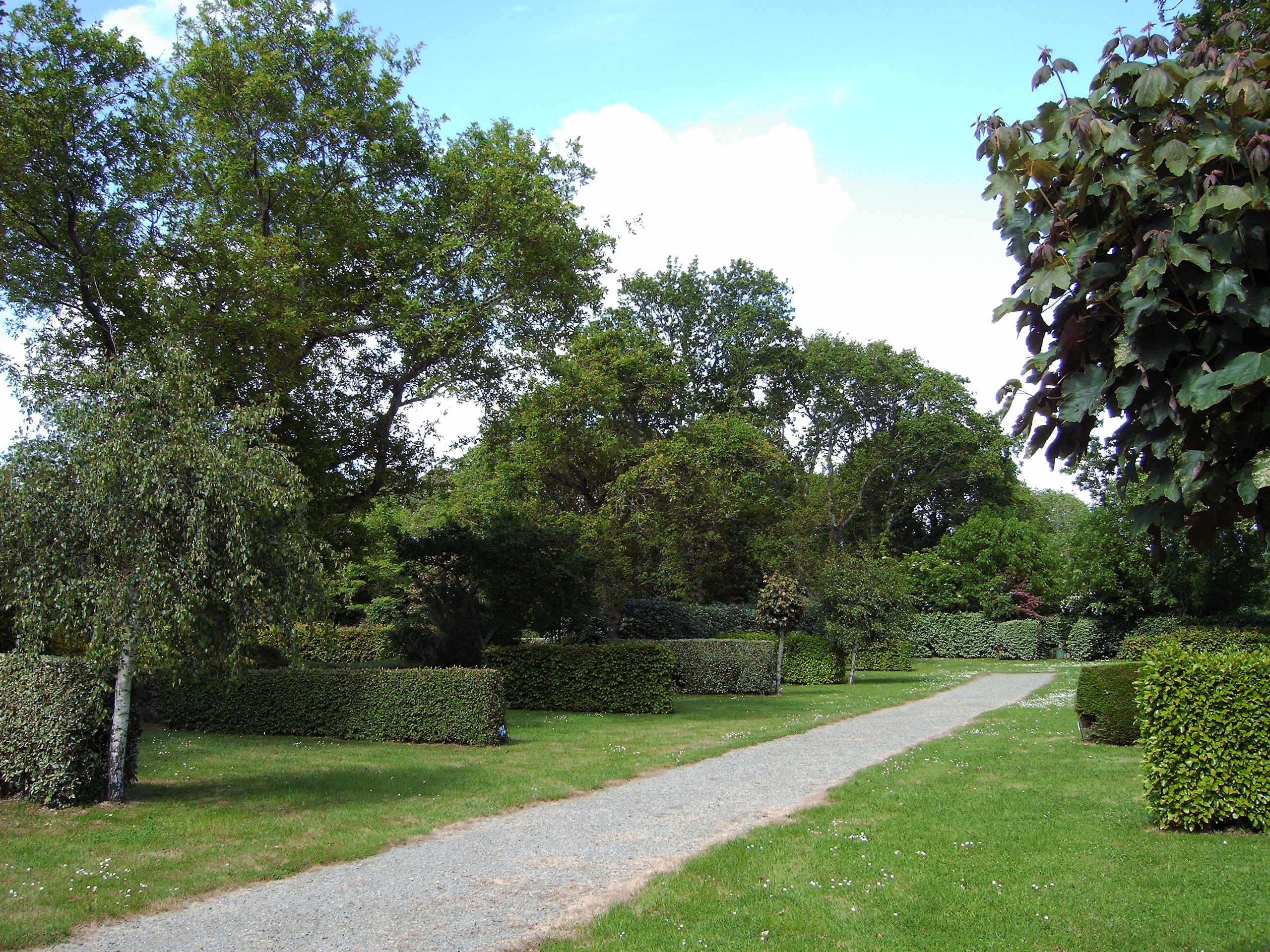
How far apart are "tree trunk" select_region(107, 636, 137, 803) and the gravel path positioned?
3426 mm

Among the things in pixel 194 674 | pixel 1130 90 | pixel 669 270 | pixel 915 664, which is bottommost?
pixel 915 664

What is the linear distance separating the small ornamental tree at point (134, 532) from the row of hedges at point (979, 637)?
1569 inches

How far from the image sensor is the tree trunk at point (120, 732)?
895 cm

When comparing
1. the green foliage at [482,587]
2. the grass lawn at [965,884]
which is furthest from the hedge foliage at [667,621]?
the grass lawn at [965,884]

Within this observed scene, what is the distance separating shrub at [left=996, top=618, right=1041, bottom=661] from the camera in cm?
4544

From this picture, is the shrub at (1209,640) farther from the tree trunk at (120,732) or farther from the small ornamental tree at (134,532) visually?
the tree trunk at (120,732)

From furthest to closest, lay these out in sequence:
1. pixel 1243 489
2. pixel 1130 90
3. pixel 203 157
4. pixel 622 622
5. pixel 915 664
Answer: pixel 915 664 < pixel 622 622 < pixel 203 157 < pixel 1130 90 < pixel 1243 489

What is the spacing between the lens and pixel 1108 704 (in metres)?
13.2

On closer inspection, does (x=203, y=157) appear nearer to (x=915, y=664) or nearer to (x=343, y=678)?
(x=343, y=678)

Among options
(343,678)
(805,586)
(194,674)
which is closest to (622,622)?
(805,586)

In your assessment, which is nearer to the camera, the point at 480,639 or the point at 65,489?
the point at 65,489

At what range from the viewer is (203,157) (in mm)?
16781

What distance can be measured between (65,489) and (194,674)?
2171mm

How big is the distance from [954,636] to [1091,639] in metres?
7.66
